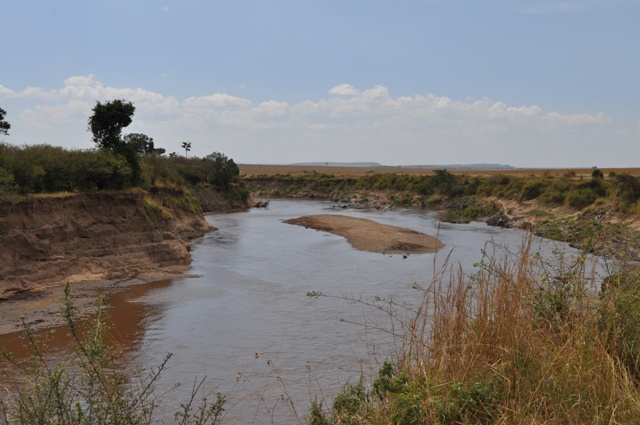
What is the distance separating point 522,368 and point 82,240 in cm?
2310

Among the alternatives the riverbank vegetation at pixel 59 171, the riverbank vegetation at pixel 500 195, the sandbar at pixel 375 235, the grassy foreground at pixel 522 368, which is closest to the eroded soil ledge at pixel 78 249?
the riverbank vegetation at pixel 59 171

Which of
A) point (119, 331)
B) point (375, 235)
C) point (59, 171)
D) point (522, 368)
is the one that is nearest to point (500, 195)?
point (375, 235)

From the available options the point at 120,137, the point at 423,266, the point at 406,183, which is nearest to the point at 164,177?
the point at 120,137

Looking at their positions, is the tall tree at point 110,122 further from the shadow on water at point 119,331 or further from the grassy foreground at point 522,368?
the grassy foreground at point 522,368

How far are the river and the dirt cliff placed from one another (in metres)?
2.34

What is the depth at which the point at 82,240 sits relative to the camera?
2506 cm

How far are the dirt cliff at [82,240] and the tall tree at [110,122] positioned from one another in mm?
4209

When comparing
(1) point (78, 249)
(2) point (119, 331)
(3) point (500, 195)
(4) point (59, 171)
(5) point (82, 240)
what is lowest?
(2) point (119, 331)

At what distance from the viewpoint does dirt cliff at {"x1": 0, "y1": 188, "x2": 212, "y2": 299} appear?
2150cm

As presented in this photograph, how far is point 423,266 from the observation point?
28.6 meters

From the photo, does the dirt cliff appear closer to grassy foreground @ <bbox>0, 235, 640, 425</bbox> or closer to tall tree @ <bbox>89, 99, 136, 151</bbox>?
tall tree @ <bbox>89, 99, 136, 151</bbox>

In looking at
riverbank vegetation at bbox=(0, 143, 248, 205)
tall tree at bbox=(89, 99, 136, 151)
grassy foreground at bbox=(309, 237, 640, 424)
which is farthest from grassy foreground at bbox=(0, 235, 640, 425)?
tall tree at bbox=(89, 99, 136, 151)

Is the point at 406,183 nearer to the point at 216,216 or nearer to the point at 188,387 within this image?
the point at 216,216

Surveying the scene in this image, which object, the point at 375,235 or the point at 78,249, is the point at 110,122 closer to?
the point at 78,249
